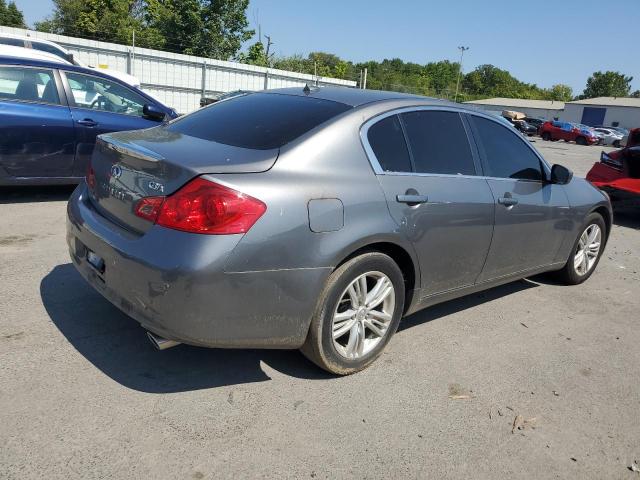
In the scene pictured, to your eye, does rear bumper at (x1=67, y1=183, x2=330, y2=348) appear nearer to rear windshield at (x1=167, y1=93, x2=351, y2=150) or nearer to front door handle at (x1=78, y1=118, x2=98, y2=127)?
rear windshield at (x1=167, y1=93, x2=351, y2=150)

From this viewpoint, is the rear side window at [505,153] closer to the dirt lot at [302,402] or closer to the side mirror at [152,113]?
the dirt lot at [302,402]

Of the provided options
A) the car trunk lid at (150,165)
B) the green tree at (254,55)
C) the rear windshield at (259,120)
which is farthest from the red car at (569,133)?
the car trunk lid at (150,165)

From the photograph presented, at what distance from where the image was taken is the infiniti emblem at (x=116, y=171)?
3.04 meters

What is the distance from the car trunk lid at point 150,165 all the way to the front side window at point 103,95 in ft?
11.9

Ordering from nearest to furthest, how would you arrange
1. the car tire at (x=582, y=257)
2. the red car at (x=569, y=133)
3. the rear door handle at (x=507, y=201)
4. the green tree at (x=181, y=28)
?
1. the rear door handle at (x=507, y=201)
2. the car tire at (x=582, y=257)
3. the green tree at (x=181, y=28)
4. the red car at (x=569, y=133)

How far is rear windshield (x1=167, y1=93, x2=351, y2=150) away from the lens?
3094 mm

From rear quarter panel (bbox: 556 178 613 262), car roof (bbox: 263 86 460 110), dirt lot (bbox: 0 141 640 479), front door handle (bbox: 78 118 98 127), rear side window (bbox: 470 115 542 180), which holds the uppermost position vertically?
car roof (bbox: 263 86 460 110)

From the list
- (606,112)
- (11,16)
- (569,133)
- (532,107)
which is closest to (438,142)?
(569,133)

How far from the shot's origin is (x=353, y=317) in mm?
3164

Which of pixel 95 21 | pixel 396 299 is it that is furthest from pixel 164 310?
pixel 95 21

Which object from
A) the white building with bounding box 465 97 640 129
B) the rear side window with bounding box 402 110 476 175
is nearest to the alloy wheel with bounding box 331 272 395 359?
the rear side window with bounding box 402 110 476 175

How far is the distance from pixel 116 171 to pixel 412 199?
67.3 inches

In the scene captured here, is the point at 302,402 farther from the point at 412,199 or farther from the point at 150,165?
the point at 150,165

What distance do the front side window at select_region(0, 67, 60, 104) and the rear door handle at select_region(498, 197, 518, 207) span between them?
5.00 m
